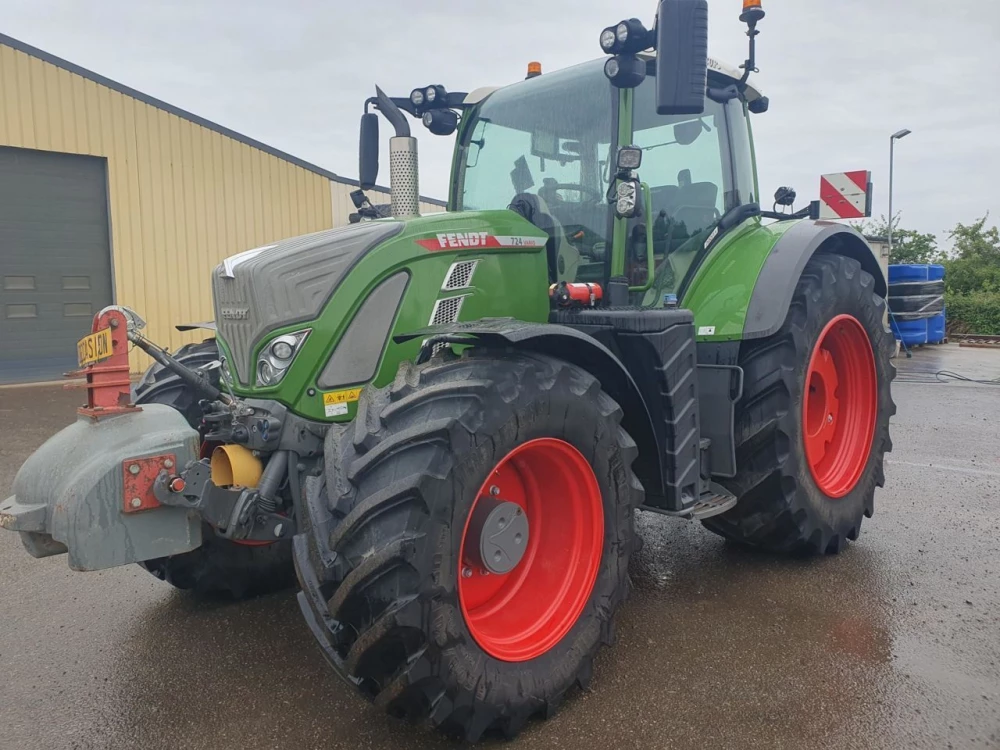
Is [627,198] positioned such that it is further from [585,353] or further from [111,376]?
[111,376]

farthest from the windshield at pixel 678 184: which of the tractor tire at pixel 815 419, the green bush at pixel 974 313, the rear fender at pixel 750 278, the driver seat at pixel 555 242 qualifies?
the green bush at pixel 974 313

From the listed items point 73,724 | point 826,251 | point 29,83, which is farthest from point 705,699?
point 29,83

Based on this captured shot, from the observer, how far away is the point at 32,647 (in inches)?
129

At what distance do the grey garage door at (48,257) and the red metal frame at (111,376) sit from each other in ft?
36.0

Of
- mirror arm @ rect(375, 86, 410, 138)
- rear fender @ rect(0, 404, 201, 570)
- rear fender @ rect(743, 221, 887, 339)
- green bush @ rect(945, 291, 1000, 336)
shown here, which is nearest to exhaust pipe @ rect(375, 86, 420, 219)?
mirror arm @ rect(375, 86, 410, 138)

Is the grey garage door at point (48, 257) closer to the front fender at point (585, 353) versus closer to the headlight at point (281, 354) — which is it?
the headlight at point (281, 354)

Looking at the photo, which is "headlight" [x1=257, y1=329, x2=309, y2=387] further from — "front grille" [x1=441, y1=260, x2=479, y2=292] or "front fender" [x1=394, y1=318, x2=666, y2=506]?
"front grille" [x1=441, y1=260, x2=479, y2=292]

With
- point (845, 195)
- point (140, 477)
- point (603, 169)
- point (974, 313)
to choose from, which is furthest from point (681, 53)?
point (974, 313)

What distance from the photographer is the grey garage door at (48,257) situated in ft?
38.7

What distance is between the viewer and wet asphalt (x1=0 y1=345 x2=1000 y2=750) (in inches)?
102

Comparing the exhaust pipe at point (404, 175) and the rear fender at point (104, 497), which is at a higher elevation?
the exhaust pipe at point (404, 175)

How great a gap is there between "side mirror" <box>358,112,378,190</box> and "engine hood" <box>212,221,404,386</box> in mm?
1135

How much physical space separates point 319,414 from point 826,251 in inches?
120

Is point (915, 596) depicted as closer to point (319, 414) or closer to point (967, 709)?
point (967, 709)
